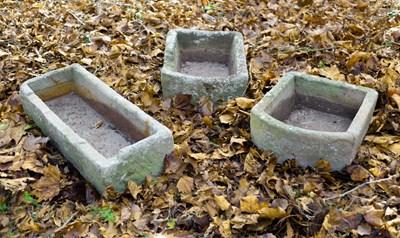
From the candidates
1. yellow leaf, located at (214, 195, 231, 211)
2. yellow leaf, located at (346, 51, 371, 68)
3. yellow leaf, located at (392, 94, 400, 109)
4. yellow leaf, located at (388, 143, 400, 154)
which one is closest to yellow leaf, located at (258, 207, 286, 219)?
yellow leaf, located at (214, 195, 231, 211)

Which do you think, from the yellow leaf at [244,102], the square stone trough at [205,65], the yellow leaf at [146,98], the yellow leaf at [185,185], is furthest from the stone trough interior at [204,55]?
the yellow leaf at [185,185]

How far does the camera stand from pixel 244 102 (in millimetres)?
2832

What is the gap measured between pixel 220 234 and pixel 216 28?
2312 millimetres

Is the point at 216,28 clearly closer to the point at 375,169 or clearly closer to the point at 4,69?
the point at 4,69

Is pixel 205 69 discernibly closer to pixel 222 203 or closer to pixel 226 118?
pixel 226 118

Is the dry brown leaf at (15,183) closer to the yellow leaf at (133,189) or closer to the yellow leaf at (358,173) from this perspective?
the yellow leaf at (133,189)

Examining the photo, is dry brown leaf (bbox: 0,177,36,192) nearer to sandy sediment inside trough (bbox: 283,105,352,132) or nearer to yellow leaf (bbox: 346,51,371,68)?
sandy sediment inside trough (bbox: 283,105,352,132)

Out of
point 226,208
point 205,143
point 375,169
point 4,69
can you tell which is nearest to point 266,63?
point 205,143

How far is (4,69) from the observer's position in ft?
11.1

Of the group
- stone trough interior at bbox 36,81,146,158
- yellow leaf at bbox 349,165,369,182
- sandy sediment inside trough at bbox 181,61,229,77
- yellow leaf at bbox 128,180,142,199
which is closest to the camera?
yellow leaf at bbox 128,180,142,199

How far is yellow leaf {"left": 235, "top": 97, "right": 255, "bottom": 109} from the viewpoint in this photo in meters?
2.83

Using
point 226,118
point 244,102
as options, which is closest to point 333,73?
point 244,102

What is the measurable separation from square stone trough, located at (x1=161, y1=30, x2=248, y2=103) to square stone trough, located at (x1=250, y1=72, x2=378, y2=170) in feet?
1.04

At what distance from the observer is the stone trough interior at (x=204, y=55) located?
3.38 metres
